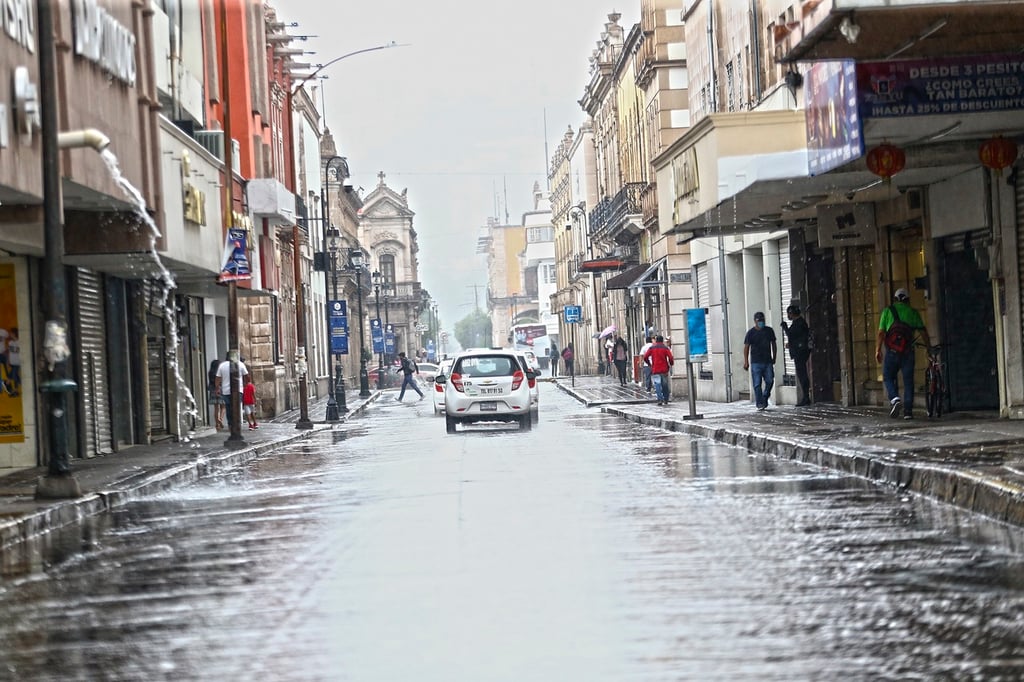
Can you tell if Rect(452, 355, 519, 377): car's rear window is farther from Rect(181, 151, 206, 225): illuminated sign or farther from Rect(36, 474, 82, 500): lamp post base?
Rect(36, 474, 82, 500): lamp post base

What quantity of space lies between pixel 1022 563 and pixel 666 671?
3.83 m

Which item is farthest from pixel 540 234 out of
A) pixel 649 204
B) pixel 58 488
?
pixel 58 488

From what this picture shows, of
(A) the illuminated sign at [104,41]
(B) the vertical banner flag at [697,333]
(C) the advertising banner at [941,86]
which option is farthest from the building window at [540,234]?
(C) the advertising banner at [941,86]

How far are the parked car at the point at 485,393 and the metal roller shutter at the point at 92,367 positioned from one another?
264 inches

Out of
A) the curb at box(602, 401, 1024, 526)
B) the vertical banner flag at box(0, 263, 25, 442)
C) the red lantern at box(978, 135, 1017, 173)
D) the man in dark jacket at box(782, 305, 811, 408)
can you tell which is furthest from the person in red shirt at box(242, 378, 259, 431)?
the red lantern at box(978, 135, 1017, 173)

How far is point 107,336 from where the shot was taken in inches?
1171

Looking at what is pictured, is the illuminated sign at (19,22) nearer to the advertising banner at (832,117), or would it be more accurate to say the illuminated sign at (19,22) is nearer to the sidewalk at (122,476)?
the sidewalk at (122,476)

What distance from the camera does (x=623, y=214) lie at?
60125 millimetres

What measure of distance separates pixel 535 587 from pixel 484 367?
938 inches

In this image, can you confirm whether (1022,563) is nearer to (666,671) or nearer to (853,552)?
(853,552)

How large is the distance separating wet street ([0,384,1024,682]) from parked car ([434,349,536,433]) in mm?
15299

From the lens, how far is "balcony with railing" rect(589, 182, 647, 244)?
2307 inches

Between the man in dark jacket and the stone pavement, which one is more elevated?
the man in dark jacket

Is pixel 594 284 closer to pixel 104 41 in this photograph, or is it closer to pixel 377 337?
pixel 377 337
